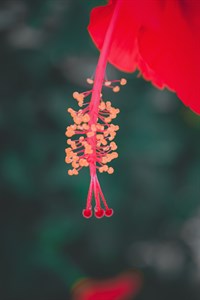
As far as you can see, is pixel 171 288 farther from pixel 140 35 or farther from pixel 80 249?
pixel 140 35

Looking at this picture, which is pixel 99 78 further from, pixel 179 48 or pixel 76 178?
pixel 76 178

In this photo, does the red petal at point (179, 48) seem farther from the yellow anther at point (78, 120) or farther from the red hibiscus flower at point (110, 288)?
the red hibiscus flower at point (110, 288)

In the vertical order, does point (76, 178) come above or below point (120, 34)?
below

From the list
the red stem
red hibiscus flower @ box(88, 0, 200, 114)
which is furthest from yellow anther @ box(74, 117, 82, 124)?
red hibiscus flower @ box(88, 0, 200, 114)

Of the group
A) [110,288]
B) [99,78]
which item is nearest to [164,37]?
[99,78]

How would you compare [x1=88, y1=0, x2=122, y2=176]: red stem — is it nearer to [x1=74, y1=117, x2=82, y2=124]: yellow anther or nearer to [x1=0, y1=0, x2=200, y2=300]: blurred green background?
[x1=74, y1=117, x2=82, y2=124]: yellow anther

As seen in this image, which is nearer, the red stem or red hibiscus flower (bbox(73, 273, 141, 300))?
the red stem
